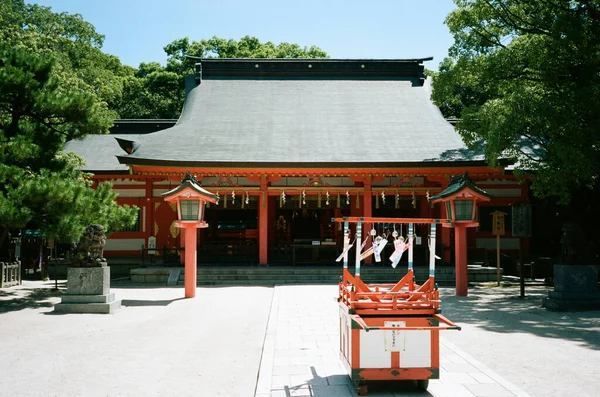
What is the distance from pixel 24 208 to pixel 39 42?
814cm

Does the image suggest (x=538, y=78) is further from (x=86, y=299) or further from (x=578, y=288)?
(x=86, y=299)

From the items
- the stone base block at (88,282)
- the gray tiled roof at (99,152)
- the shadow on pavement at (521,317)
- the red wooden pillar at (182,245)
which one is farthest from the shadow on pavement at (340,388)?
the gray tiled roof at (99,152)

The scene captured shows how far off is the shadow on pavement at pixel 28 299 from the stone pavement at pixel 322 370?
6.16 metres

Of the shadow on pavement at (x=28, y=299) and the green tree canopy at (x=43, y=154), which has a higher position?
the green tree canopy at (x=43, y=154)

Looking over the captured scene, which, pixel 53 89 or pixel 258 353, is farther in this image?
pixel 53 89

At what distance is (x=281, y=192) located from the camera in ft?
58.8

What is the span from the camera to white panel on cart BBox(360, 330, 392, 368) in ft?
17.7

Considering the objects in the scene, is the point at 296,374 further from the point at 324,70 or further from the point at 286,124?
the point at 324,70

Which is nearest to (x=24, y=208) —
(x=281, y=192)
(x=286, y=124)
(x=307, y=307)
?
(x=307, y=307)

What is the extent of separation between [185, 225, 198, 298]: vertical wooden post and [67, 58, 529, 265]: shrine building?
3250 millimetres

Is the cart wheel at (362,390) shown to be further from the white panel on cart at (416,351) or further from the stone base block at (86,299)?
the stone base block at (86,299)

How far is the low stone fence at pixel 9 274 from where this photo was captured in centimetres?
1521

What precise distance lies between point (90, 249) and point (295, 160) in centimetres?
726

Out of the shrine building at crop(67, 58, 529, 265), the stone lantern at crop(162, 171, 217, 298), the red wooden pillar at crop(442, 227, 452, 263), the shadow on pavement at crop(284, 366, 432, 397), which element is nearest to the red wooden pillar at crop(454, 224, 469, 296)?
the shrine building at crop(67, 58, 529, 265)
